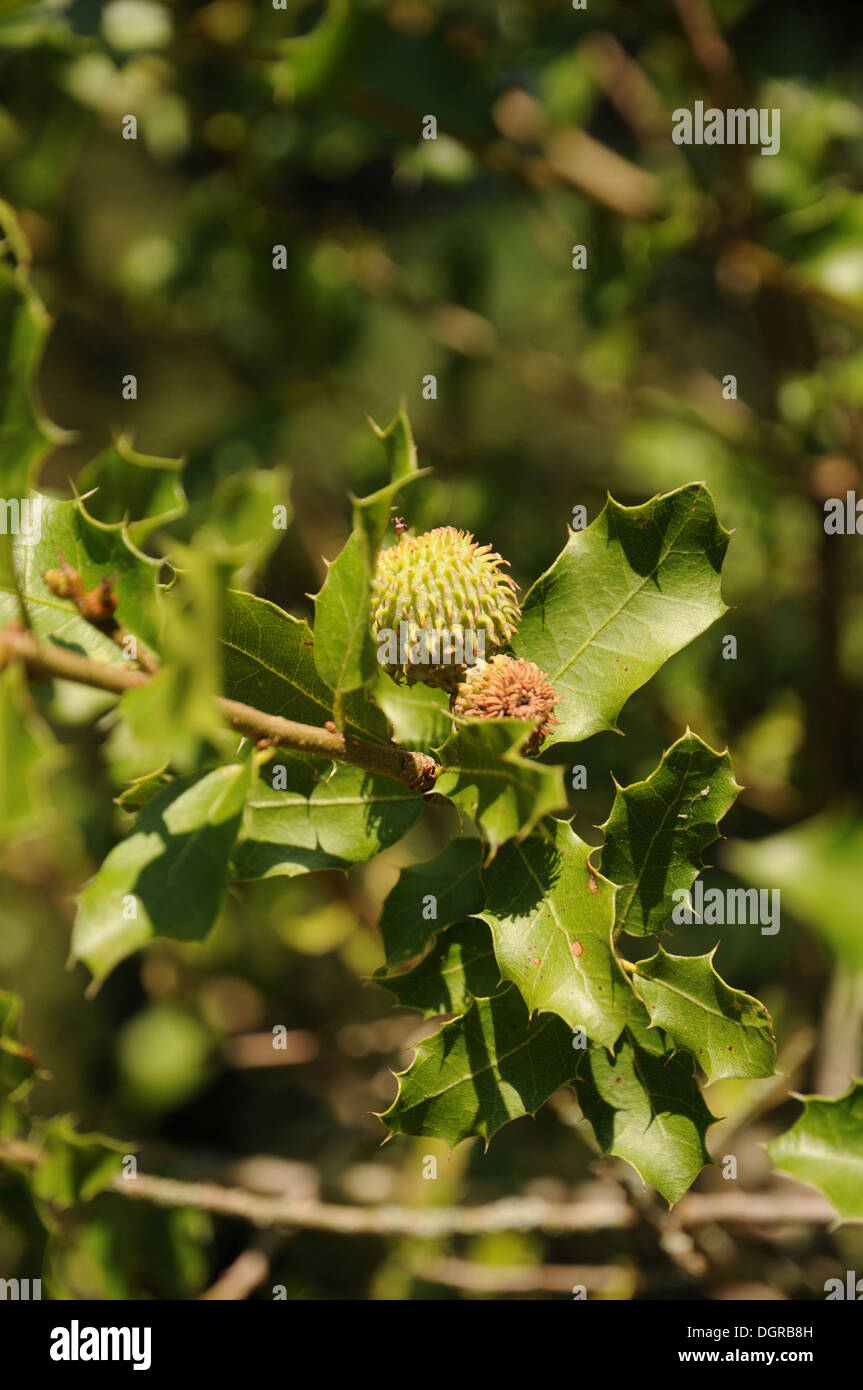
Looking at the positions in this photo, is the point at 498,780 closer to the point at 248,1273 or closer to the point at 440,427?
the point at 248,1273

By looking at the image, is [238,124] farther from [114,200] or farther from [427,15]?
[114,200]

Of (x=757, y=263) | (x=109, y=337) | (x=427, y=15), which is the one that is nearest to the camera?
(x=757, y=263)

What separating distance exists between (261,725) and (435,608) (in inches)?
9.2


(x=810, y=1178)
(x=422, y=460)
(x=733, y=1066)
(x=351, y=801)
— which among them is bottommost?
(x=810, y=1178)

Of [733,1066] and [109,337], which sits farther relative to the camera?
[109,337]

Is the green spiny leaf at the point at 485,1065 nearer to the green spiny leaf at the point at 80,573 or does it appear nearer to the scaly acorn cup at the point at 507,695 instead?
the scaly acorn cup at the point at 507,695

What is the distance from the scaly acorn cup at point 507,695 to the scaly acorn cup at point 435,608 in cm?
2

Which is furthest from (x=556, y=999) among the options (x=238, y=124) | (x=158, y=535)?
(x=238, y=124)

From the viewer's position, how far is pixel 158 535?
8.47 feet

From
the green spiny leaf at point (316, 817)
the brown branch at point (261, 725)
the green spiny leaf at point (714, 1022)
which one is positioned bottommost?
the green spiny leaf at point (714, 1022)

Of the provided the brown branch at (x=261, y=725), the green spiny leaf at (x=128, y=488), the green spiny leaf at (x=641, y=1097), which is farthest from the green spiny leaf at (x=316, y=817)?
the green spiny leaf at (x=128, y=488)

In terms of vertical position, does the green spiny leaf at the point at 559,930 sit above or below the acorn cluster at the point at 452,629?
below

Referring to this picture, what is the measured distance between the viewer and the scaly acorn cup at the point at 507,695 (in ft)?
4.01

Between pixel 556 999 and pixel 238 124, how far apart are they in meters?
2.49
